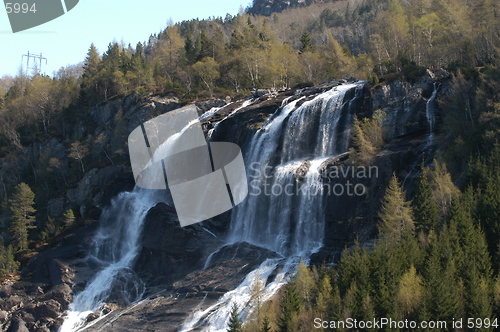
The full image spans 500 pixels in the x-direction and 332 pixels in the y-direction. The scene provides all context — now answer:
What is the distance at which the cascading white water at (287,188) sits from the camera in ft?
107

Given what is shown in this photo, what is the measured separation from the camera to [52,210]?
63.4 meters

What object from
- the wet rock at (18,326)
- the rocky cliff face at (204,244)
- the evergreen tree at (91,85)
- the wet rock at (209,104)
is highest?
the evergreen tree at (91,85)

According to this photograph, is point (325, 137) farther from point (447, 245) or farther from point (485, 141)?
point (447, 245)

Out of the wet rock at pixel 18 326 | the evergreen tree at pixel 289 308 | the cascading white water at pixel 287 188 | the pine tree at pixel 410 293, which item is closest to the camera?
the pine tree at pixel 410 293

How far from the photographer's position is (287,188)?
4022 cm

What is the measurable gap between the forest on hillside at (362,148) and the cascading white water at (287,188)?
3.30 m

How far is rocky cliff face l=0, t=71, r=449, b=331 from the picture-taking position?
34812mm

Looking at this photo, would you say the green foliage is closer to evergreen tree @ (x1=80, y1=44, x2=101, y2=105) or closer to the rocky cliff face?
the rocky cliff face

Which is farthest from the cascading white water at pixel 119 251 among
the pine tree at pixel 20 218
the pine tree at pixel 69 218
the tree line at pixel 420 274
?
the tree line at pixel 420 274

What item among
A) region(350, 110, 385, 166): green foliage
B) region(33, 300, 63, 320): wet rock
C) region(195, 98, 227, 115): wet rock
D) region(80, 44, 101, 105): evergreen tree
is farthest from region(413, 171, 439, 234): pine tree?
region(80, 44, 101, 105): evergreen tree

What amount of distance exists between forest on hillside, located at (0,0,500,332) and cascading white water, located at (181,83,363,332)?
3.30 m

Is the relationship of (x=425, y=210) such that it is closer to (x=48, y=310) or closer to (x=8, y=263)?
(x=48, y=310)

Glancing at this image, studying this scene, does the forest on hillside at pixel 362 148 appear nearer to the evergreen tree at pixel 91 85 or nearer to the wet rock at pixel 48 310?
the evergreen tree at pixel 91 85

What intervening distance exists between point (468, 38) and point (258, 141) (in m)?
21.6
